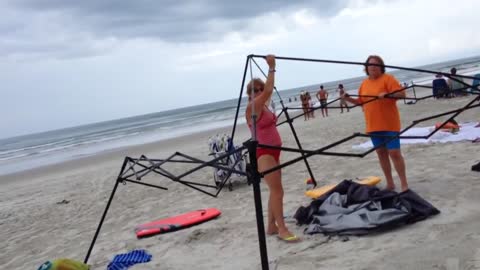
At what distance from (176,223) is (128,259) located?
1.08 m

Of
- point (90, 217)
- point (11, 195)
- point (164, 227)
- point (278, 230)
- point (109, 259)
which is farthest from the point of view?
point (11, 195)

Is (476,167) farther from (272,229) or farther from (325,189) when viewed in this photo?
(272,229)

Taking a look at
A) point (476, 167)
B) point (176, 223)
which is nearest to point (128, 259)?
point (176, 223)

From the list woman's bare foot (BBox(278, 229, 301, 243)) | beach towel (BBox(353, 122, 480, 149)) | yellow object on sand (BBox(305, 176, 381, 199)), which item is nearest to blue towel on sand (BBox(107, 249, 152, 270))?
woman's bare foot (BBox(278, 229, 301, 243))

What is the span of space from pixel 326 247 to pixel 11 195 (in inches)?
404

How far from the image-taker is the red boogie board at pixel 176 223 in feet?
17.5

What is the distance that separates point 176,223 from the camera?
217 inches

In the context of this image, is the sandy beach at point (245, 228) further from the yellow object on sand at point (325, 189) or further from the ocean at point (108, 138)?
the ocean at point (108, 138)

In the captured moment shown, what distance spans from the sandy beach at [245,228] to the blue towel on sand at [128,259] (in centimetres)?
10

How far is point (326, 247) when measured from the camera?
394 centimetres

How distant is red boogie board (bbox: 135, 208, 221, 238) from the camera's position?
5.35m

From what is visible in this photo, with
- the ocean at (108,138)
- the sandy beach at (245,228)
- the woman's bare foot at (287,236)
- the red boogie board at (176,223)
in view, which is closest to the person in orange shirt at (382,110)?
the sandy beach at (245,228)

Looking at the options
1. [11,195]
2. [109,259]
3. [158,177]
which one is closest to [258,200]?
[109,259]

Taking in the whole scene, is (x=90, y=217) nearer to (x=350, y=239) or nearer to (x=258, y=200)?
(x=350, y=239)
